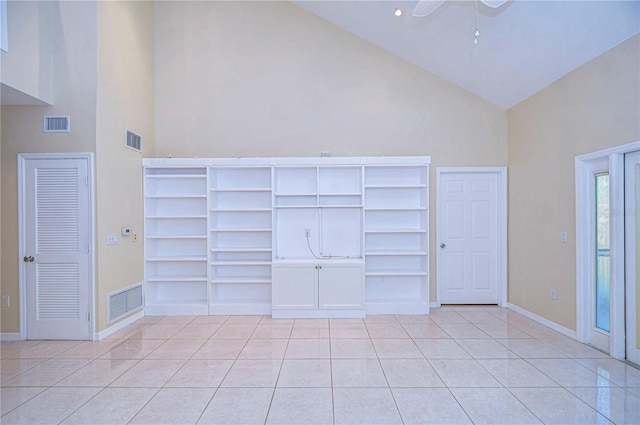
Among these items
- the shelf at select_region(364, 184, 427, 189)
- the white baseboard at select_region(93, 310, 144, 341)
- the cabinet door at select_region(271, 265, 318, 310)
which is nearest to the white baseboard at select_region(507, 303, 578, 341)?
the shelf at select_region(364, 184, 427, 189)

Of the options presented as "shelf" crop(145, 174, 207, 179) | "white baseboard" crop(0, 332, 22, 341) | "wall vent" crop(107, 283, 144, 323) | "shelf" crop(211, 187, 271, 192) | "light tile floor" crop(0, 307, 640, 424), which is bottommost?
"light tile floor" crop(0, 307, 640, 424)

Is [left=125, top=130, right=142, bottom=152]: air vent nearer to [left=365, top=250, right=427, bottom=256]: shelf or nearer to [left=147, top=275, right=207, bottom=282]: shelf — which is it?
[left=147, top=275, right=207, bottom=282]: shelf

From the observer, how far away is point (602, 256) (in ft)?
11.1

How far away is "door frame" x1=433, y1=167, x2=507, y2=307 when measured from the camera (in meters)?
4.87

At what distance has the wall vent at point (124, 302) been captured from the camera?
3.88 m

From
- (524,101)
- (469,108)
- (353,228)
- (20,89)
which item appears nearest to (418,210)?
(353,228)

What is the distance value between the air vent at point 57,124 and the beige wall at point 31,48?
0.19m

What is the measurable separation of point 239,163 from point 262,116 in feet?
2.89

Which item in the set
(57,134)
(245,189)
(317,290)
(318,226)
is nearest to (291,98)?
(245,189)

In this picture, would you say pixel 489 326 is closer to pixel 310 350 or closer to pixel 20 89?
pixel 310 350

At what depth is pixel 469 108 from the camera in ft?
15.9

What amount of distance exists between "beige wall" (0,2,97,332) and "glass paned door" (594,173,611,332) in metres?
5.50

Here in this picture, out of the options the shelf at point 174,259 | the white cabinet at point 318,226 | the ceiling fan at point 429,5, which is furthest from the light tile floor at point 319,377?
the ceiling fan at point 429,5

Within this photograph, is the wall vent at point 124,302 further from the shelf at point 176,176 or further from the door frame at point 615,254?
the door frame at point 615,254
